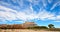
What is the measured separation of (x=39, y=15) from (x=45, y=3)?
17.6 inches

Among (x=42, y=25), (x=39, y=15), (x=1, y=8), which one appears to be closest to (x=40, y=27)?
(x=42, y=25)

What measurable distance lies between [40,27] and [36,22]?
0.69 feet

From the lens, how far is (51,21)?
182 inches

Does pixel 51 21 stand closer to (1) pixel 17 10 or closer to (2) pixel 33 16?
(2) pixel 33 16

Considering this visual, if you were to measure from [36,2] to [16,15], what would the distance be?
2.61ft

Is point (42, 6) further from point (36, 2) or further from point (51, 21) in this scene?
point (51, 21)

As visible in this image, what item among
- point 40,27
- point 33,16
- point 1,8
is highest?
point 1,8

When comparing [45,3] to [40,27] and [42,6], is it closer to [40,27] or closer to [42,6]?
[42,6]

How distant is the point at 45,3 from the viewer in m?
4.67

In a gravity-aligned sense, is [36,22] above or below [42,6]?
below

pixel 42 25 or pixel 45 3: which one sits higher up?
pixel 45 3

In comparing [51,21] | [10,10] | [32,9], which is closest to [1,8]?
[10,10]

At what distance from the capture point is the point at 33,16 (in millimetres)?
4645

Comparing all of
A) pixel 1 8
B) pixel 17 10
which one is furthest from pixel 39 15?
pixel 1 8
